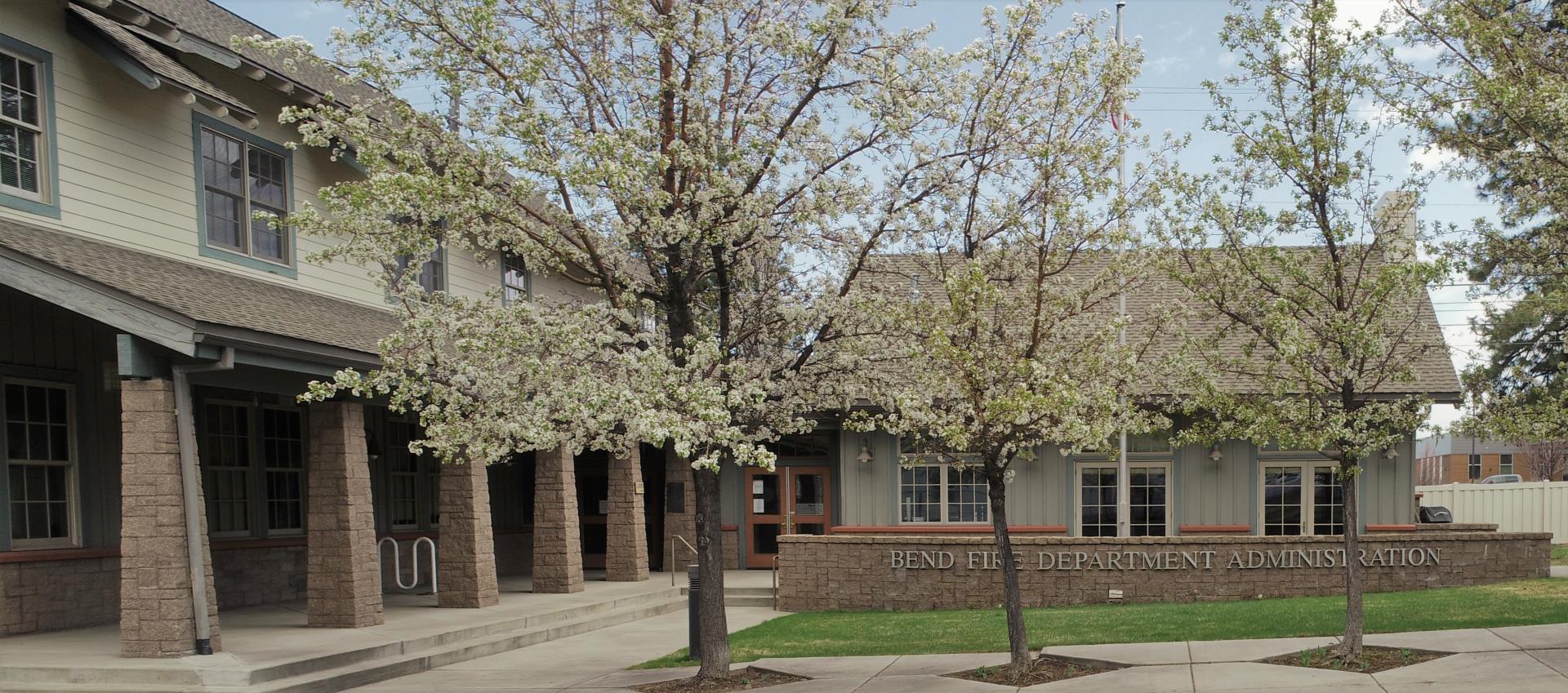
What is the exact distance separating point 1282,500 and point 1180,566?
5.35 m

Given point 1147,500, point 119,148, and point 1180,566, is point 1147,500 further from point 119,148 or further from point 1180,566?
point 119,148

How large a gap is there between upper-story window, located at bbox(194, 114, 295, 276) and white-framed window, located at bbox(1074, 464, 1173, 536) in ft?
45.9

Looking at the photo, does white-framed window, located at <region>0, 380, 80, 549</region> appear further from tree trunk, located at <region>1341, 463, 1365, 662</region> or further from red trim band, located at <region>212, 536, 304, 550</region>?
tree trunk, located at <region>1341, 463, 1365, 662</region>

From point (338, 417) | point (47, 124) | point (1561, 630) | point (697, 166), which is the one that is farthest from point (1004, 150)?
point (47, 124)

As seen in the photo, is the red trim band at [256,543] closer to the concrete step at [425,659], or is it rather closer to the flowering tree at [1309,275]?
the concrete step at [425,659]

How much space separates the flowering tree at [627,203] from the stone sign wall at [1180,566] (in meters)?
7.42

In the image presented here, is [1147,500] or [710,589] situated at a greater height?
[710,589]

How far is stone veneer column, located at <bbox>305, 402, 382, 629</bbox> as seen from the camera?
13.7m

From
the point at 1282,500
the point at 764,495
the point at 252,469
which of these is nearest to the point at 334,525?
the point at 252,469

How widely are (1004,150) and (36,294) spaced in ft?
28.3

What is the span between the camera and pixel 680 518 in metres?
24.4

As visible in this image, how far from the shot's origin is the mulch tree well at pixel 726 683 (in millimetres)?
10547

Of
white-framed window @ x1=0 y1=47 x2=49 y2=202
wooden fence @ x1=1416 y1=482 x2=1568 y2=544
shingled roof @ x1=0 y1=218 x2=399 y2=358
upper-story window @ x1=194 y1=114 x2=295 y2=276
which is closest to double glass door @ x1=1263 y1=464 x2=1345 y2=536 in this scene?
wooden fence @ x1=1416 y1=482 x2=1568 y2=544

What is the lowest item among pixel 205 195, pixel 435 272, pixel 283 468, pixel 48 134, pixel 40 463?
pixel 283 468
